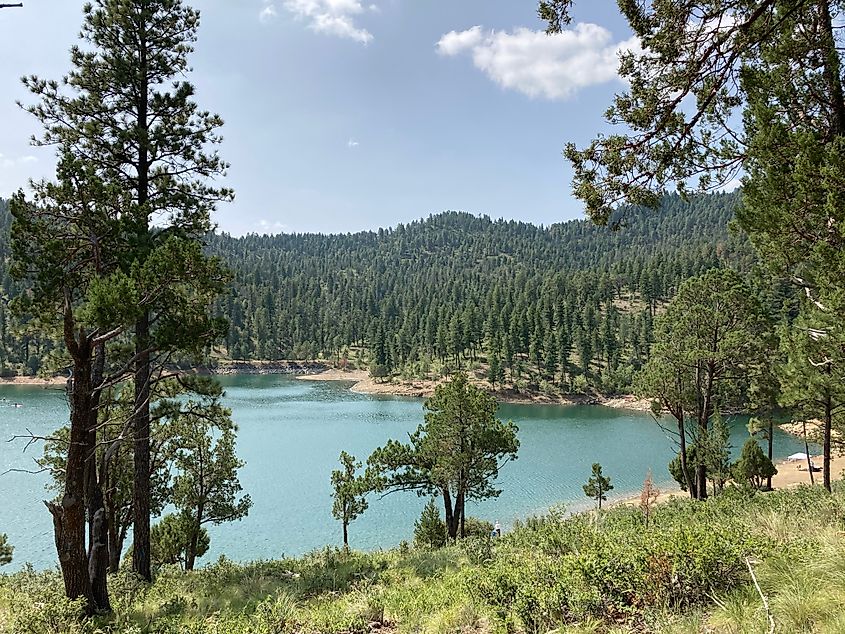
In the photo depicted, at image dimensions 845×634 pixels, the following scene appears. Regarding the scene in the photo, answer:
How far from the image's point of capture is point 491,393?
7088 cm

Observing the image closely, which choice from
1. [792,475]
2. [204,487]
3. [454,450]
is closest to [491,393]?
[792,475]

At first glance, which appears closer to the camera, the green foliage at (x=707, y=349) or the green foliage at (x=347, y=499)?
the green foliage at (x=707, y=349)

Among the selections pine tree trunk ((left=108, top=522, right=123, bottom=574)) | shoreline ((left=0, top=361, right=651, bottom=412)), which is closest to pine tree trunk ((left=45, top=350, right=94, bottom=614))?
pine tree trunk ((left=108, top=522, right=123, bottom=574))

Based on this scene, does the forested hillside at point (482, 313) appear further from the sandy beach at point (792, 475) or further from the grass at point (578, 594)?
the grass at point (578, 594)

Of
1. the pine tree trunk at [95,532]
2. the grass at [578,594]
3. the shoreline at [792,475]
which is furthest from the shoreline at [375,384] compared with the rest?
the pine tree trunk at [95,532]

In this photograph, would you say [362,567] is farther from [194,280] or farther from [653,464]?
[653,464]

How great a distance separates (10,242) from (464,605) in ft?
28.5

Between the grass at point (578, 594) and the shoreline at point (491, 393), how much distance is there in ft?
177

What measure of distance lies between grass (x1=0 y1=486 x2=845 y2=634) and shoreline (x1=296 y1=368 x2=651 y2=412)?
54059 millimetres

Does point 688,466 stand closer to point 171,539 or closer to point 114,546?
point 171,539

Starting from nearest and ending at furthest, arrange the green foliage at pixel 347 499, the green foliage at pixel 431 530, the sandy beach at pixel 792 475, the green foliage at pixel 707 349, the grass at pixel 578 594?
the grass at pixel 578 594, the green foliage at pixel 707 349, the green foliage at pixel 431 530, the green foliage at pixel 347 499, the sandy beach at pixel 792 475

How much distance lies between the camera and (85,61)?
29.9 feet

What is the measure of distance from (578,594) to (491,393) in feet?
222

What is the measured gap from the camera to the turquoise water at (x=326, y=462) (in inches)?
888
